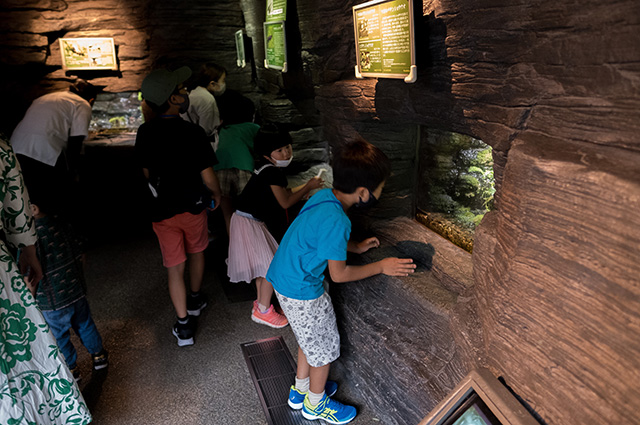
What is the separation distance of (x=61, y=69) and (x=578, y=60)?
7.51 metres

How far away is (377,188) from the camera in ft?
8.32

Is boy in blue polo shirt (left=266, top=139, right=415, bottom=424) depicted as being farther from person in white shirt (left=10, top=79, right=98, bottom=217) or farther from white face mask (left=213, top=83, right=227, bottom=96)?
white face mask (left=213, top=83, right=227, bottom=96)

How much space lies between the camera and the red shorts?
3.63 m

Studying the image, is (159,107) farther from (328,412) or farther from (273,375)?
(328,412)

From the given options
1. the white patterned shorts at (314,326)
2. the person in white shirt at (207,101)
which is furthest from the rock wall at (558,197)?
the person in white shirt at (207,101)

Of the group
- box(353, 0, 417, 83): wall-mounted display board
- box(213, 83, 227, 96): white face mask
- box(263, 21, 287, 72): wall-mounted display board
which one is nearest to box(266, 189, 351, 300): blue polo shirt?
box(353, 0, 417, 83): wall-mounted display board

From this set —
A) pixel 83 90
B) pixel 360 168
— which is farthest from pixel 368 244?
pixel 83 90

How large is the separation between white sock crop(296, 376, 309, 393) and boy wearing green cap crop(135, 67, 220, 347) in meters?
1.11

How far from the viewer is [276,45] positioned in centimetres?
512

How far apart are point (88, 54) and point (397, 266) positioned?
6.40 metres

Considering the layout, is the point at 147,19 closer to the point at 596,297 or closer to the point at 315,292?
the point at 315,292

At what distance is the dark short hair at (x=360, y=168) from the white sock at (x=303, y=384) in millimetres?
1296

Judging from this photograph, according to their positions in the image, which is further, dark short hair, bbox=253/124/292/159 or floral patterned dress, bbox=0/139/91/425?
dark short hair, bbox=253/124/292/159

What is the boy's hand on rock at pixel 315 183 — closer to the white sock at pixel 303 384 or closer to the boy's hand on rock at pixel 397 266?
the boy's hand on rock at pixel 397 266
